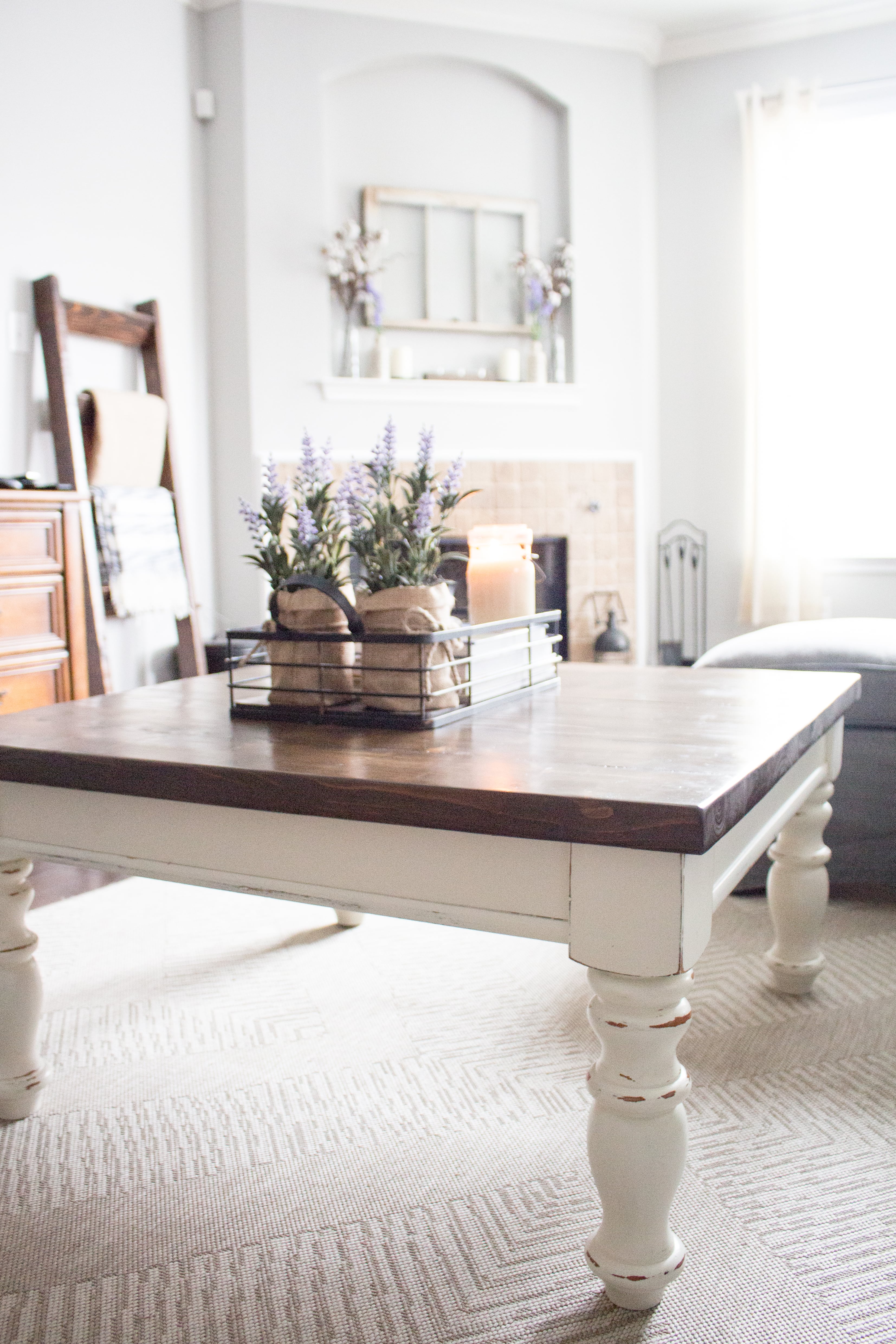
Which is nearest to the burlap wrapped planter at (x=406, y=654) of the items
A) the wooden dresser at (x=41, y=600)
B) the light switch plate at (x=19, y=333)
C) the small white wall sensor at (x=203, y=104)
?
the wooden dresser at (x=41, y=600)

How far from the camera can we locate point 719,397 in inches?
197

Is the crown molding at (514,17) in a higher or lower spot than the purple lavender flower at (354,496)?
higher

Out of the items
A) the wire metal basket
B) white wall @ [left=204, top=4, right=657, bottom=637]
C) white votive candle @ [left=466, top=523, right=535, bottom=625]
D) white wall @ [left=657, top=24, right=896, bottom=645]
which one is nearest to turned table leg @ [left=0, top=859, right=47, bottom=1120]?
the wire metal basket

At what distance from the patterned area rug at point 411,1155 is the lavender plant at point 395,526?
2.45 ft

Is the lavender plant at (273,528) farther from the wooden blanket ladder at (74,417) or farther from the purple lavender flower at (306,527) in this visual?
the wooden blanket ladder at (74,417)

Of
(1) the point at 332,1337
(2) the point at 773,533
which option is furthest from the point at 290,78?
(1) the point at 332,1337

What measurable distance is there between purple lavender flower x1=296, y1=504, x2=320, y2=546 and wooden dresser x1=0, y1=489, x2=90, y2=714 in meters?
1.64

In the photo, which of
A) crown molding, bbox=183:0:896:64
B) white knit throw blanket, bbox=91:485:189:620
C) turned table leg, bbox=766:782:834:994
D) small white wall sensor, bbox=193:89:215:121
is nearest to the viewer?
turned table leg, bbox=766:782:834:994

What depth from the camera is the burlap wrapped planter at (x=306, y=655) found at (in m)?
1.37

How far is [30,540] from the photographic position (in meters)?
2.91

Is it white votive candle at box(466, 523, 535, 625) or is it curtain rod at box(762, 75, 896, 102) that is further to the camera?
curtain rod at box(762, 75, 896, 102)

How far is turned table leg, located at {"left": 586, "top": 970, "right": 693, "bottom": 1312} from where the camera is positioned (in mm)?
952

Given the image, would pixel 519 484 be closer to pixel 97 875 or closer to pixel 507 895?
pixel 97 875

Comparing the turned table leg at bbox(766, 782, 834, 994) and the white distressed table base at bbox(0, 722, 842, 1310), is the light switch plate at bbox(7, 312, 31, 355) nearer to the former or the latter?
the white distressed table base at bbox(0, 722, 842, 1310)
